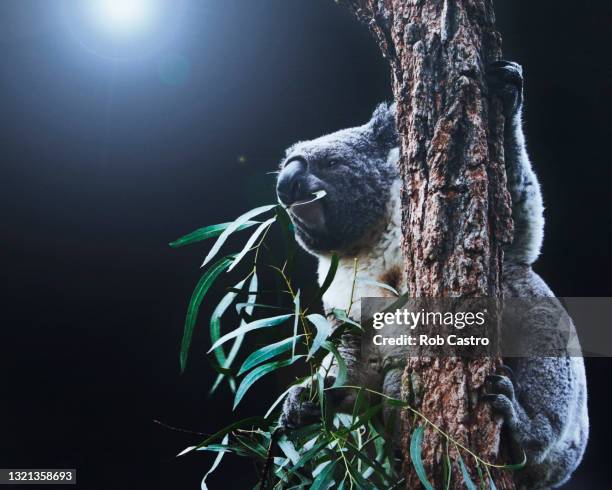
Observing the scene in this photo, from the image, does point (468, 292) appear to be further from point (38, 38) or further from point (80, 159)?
point (38, 38)

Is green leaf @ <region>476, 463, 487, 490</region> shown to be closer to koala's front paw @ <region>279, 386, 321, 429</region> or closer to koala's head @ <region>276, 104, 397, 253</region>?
koala's front paw @ <region>279, 386, 321, 429</region>

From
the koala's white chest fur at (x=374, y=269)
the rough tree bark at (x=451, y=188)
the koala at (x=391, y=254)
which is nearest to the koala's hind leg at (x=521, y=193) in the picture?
the koala at (x=391, y=254)

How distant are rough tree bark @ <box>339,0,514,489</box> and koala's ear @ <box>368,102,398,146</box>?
0.41m

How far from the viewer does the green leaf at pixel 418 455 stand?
44.6 inches

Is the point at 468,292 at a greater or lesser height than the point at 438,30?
lesser

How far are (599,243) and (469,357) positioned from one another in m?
0.76

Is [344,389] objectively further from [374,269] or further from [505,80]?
[505,80]

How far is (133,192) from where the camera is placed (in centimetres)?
203

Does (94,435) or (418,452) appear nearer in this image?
(418,452)

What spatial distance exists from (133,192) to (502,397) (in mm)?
1367

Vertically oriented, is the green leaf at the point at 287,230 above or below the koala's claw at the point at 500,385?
above

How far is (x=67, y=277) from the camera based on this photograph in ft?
6.72

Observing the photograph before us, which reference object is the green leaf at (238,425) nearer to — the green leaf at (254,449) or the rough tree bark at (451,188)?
the green leaf at (254,449)

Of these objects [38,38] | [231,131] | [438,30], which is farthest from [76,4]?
[438,30]
